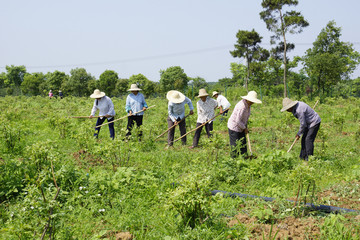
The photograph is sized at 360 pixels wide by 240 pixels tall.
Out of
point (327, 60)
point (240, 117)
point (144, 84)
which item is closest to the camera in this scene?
point (240, 117)

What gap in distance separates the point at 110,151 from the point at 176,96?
10.3 ft

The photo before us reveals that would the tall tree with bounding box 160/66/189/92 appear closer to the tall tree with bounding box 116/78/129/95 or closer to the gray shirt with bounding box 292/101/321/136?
the tall tree with bounding box 116/78/129/95

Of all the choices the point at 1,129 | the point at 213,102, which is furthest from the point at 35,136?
the point at 213,102

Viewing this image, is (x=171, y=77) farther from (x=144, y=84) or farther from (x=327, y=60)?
(x=327, y=60)

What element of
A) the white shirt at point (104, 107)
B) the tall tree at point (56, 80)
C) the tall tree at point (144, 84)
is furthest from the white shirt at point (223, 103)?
the tall tree at point (56, 80)

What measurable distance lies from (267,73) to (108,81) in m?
29.0

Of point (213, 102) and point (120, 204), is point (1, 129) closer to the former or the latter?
point (120, 204)

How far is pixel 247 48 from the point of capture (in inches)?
1158

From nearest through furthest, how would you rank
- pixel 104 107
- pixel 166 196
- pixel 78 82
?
pixel 166 196
pixel 104 107
pixel 78 82

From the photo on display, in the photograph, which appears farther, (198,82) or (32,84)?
(198,82)

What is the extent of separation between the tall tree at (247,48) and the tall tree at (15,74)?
4442 cm

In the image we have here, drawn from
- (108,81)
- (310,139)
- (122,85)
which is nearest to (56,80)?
(108,81)

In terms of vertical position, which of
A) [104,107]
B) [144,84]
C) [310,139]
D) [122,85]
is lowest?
[310,139]

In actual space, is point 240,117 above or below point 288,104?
below
